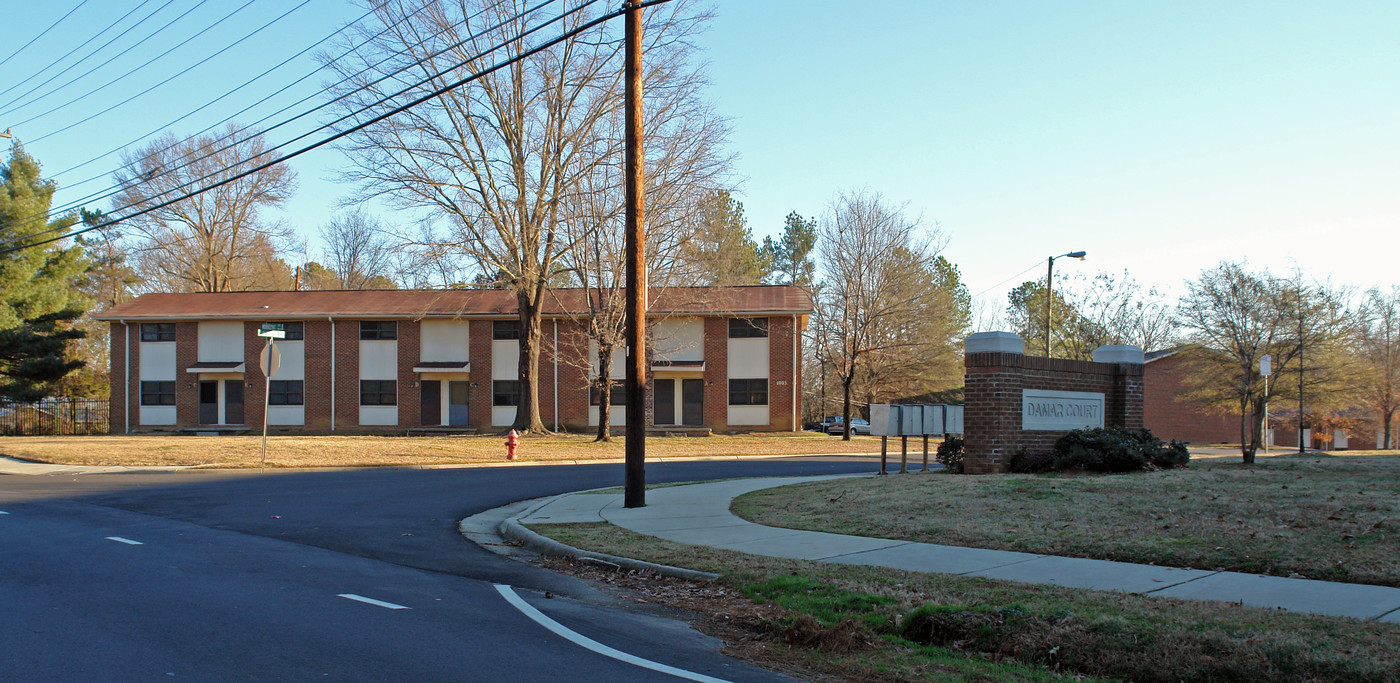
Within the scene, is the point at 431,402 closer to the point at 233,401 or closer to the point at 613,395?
the point at 613,395

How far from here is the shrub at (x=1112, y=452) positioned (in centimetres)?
1424

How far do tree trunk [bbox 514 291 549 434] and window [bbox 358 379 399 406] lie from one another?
938 cm

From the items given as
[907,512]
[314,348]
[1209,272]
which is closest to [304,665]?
[907,512]

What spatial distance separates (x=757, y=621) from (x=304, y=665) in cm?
295

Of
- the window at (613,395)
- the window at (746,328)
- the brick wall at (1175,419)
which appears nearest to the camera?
the window at (746,328)

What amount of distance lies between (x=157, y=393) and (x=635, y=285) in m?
36.9

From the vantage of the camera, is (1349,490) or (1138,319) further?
(1138,319)

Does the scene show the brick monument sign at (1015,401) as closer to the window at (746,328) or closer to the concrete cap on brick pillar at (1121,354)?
the concrete cap on brick pillar at (1121,354)

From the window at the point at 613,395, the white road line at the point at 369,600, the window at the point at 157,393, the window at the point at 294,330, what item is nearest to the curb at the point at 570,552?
the white road line at the point at 369,600

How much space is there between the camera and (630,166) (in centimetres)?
1351

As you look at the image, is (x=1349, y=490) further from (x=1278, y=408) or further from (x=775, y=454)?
(x=1278, y=408)

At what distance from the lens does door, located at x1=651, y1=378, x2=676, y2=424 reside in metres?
40.7

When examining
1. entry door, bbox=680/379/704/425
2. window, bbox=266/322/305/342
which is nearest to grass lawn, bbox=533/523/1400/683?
entry door, bbox=680/379/704/425

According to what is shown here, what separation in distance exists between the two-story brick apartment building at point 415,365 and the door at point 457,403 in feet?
0.15
